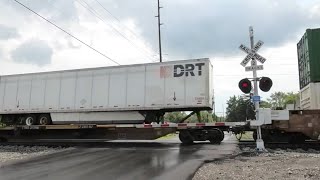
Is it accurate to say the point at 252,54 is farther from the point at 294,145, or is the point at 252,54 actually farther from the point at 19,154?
the point at 19,154

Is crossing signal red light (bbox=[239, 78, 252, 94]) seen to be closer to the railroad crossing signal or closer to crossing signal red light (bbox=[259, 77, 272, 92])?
crossing signal red light (bbox=[259, 77, 272, 92])

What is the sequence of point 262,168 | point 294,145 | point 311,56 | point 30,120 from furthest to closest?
point 30,120
point 294,145
point 311,56
point 262,168

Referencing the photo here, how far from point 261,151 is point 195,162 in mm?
3266

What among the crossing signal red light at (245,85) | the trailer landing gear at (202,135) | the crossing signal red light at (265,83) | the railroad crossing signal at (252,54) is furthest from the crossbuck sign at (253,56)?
the trailer landing gear at (202,135)

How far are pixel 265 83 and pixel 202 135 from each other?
4.47 meters

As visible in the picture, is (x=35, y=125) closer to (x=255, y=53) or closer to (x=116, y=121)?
(x=116, y=121)

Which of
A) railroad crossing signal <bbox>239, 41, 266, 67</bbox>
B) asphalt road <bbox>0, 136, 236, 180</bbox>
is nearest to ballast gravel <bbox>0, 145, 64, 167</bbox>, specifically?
asphalt road <bbox>0, 136, 236, 180</bbox>

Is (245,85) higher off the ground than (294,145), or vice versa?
(245,85)

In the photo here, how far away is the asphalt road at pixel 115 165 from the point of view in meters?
10.0

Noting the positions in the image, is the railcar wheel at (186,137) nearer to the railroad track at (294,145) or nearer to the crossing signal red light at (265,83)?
the railroad track at (294,145)

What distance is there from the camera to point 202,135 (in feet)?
59.2

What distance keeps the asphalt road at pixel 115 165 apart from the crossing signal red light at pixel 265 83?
2610mm

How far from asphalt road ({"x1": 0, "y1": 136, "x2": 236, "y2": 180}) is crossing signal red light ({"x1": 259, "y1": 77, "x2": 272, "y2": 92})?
2610mm

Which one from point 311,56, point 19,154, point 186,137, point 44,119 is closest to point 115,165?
point 19,154
